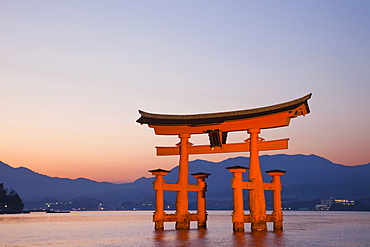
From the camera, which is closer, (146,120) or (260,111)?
(260,111)

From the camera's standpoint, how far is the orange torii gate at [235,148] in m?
28.5

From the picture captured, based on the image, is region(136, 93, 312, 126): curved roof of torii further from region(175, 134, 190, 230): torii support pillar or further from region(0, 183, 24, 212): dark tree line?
region(0, 183, 24, 212): dark tree line

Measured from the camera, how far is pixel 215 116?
103 ft

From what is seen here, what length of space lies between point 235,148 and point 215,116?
245 centimetres

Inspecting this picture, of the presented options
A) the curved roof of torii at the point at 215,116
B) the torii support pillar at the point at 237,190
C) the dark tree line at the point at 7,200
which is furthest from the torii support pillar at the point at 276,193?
the dark tree line at the point at 7,200

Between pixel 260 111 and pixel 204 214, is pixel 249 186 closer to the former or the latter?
pixel 260 111

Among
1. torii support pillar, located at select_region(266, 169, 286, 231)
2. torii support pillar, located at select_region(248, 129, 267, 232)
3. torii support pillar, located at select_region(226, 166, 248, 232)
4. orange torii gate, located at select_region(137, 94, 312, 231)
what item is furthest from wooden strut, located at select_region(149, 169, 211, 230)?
torii support pillar, located at select_region(266, 169, 286, 231)

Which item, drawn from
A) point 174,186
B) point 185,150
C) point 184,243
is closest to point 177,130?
point 185,150

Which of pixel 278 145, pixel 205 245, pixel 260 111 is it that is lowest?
pixel 205 245

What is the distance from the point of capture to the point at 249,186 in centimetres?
2898

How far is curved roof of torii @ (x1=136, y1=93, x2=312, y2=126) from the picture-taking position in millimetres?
Answer: 28136

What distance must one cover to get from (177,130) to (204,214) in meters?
6.55

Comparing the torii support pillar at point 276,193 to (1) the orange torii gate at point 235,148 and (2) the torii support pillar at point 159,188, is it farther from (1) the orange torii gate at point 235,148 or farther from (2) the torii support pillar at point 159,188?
(2) the torii support pillar at point 159,188

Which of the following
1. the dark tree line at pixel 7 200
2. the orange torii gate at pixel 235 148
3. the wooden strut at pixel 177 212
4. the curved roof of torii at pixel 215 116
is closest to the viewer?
the curved roof of torii at pixel 215 116
